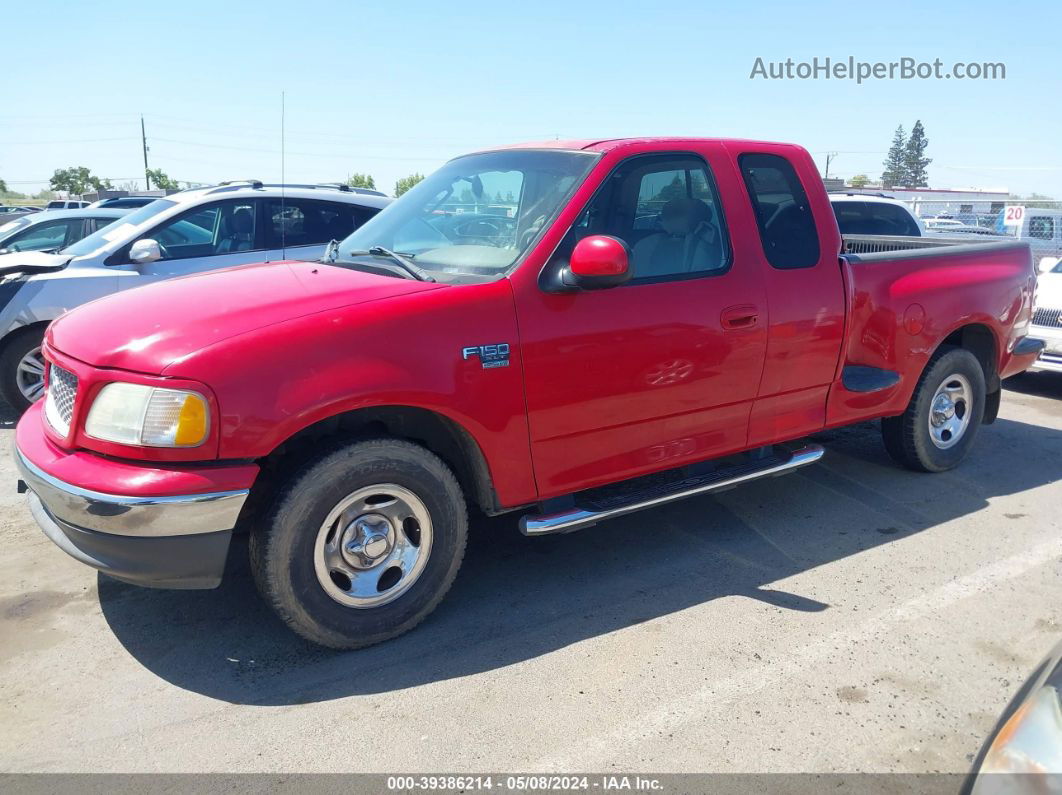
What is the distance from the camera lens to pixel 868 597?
3.90 m

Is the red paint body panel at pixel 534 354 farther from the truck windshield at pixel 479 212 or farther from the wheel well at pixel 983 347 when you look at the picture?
the wheel well at pixel 983 347

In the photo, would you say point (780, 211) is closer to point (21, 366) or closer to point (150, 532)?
point (150, 532)

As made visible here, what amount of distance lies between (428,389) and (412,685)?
45.3 inches

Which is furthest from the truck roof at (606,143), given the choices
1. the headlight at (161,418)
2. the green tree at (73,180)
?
the green tree at (73,180)

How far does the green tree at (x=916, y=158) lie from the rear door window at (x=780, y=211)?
320ft

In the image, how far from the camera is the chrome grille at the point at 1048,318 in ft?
27.1

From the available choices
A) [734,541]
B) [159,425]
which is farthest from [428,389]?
[734,541]

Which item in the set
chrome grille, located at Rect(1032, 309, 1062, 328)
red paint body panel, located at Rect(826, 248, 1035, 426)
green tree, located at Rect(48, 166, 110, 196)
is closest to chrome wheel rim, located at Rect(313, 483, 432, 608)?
red paint body panel, located at Rect(826, 248, 1035, 426)

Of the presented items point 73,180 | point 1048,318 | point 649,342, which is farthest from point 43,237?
point 73,180

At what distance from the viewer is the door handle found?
13.3 ft

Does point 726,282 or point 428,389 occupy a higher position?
point 726,282

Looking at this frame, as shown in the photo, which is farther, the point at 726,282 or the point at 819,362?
the point at 819,362

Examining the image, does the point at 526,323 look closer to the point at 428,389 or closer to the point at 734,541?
the point at 428,389

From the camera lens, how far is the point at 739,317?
409 cm
